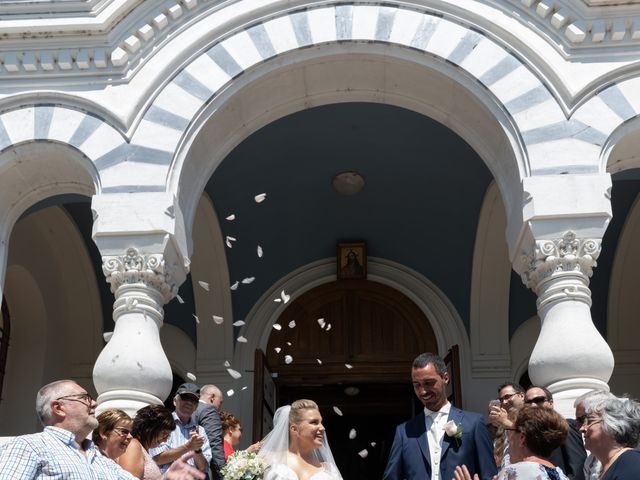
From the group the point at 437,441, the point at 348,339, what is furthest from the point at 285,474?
the point at 348,339

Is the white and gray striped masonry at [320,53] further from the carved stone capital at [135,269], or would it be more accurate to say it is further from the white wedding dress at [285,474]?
the white wedding dress at [285,474]

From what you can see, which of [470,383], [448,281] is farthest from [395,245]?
[470,383]

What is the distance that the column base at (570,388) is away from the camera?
25.4 feet

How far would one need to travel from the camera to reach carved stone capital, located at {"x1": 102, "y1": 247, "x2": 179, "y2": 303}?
8461mm

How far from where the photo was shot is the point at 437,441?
582cm

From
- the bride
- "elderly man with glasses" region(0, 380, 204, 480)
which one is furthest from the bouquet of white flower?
"elderly man with glasses" region(0, 380, 204, 480)

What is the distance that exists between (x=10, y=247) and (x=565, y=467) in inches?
302

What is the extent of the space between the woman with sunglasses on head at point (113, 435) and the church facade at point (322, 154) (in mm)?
2092

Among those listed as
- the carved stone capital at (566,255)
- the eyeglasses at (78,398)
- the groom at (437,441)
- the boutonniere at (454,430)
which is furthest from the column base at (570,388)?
the eyeglasses at (78,398)

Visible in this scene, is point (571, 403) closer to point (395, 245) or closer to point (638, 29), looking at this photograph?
point (638, 29)

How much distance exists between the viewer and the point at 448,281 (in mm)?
12258

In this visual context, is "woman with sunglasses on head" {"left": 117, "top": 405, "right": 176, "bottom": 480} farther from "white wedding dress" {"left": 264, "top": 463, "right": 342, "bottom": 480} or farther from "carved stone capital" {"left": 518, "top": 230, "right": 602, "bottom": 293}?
"carved stone capital" {"left": 518, "top": 230, "right": 602, "bottom": 293}

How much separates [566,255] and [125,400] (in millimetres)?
3614

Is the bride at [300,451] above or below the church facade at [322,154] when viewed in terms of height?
below
